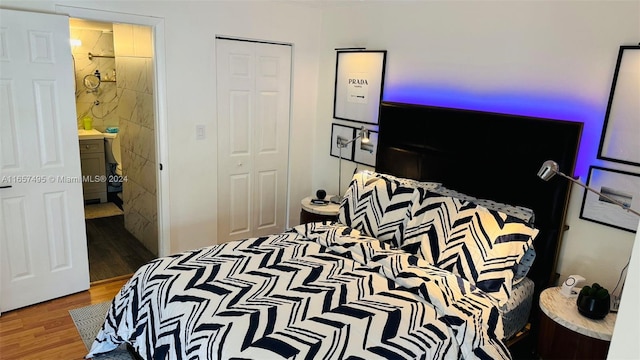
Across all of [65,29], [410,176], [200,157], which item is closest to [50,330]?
[200,157]

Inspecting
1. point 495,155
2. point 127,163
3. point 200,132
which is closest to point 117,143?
point 127,163

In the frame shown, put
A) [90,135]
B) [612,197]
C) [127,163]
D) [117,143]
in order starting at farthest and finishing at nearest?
[117,143]
[90,135]
[127,163]
[612,197]

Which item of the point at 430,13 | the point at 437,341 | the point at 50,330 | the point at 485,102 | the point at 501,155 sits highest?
the point at 430,13

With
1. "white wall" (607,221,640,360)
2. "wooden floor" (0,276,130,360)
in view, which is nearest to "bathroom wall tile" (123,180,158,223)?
"wooden floor" (0,276,130,360)

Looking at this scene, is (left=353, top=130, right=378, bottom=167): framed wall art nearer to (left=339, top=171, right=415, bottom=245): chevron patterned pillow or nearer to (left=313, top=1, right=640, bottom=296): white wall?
(left=313, top=1, right=640, bottom=296): white wall

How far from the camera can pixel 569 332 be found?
220 cm

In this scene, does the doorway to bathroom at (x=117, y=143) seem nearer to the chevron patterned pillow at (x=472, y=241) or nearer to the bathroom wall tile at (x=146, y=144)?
the bathroom wall tile at (x=146, y=144)

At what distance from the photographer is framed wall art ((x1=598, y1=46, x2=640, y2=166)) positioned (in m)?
2.25

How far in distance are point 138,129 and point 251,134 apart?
1036 millimetres

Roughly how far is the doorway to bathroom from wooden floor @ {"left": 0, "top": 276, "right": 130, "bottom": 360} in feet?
1.19

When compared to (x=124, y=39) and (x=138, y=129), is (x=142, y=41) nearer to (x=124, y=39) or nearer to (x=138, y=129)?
(x=124, y=39)

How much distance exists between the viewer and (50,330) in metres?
2.81

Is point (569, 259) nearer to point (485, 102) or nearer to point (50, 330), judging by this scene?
point (485, 102)

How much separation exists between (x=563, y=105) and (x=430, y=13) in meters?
1.17
